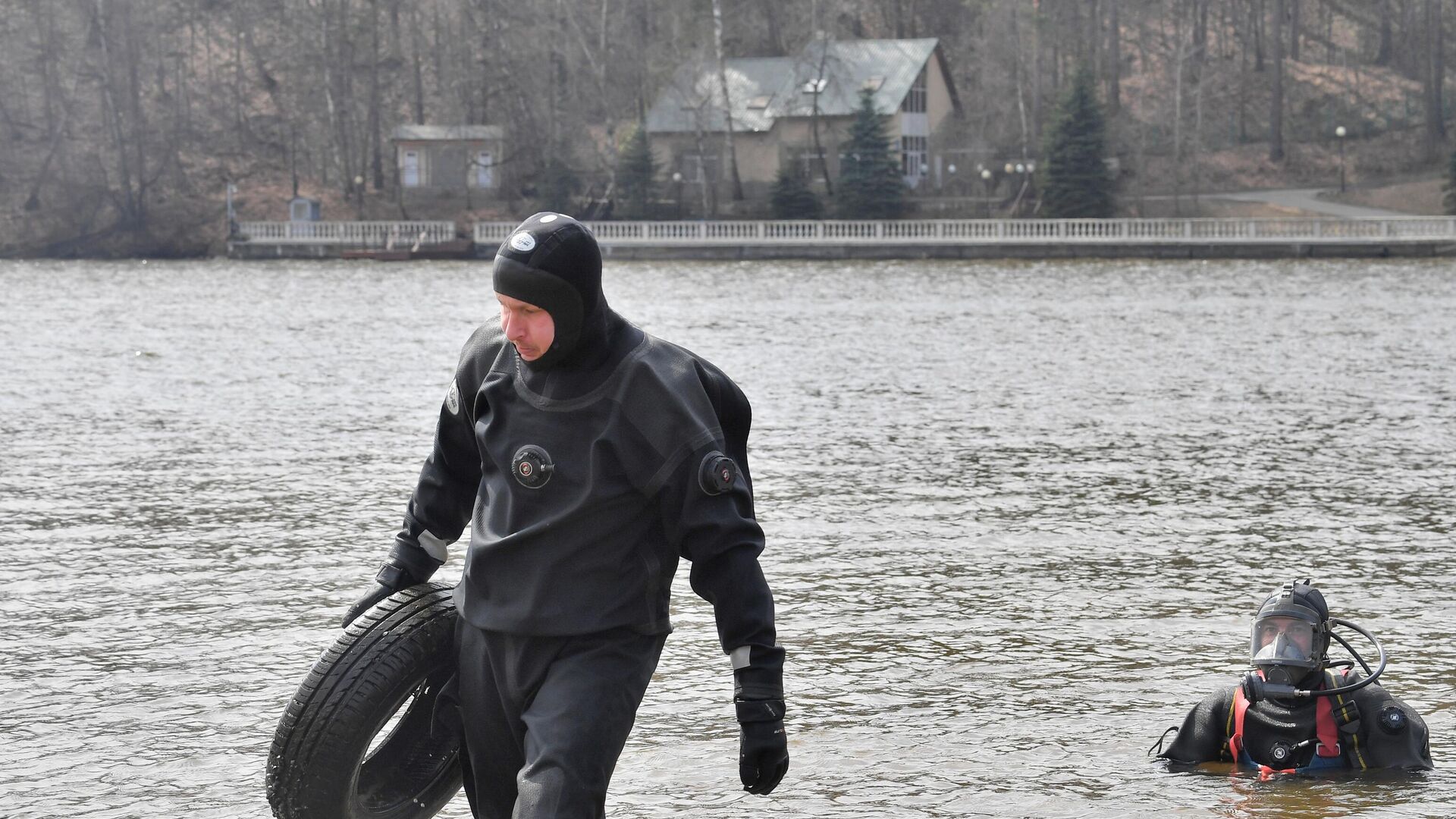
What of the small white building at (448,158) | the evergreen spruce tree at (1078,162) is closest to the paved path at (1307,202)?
the evergreen spruce tree at (1078,162)

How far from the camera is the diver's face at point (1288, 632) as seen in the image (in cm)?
686

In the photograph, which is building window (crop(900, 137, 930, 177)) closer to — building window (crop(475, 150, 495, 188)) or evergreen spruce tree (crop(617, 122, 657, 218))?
evergreen spruce tree (crop(617, 122, 657, 218))

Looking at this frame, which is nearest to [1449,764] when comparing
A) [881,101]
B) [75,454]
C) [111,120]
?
[75,454]

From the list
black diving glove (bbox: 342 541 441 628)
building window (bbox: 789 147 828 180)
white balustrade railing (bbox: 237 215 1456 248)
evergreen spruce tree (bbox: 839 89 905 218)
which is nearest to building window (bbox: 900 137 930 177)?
building window (bbox: 789 147 828 180)

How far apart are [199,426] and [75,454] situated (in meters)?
2.54

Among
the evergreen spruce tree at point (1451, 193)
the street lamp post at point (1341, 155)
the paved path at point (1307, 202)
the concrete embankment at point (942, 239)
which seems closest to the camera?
the concrete embankment at point (942, 239)

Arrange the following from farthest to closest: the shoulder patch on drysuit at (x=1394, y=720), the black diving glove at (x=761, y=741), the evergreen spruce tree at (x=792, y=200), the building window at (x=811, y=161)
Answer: the building window at (x=811, y=161)
the evergreen spruce tree at (x=792, y=200)
the shoulder patch on drysuit at (x=1394, y=720)
the black diving glove at (x=761, y=741)

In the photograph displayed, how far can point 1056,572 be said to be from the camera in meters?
11.5

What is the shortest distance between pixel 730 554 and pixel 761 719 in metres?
0.37

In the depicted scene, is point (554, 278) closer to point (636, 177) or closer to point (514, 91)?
point (636, 177)

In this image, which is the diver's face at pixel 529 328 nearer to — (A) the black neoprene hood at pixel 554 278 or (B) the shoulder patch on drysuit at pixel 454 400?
(A) the black neoprene hood at pixel 554 278

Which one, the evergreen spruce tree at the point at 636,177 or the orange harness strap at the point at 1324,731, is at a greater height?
the evergreen spruce tree at the point at 636,177

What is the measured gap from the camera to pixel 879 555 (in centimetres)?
1214

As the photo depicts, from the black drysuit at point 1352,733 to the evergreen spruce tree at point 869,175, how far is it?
2689 inches
